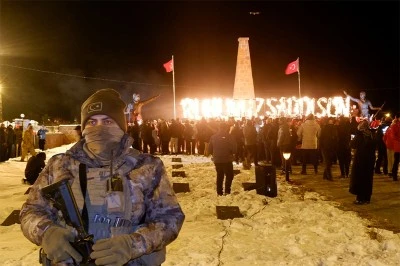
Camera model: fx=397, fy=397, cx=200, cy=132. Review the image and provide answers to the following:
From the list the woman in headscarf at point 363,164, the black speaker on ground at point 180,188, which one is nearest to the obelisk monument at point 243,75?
the black speaker on ground at point 180,188

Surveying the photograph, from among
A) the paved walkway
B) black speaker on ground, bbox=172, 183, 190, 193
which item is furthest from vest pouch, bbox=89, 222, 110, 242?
black speaker on ground, bbox=172, 183, 190, 193

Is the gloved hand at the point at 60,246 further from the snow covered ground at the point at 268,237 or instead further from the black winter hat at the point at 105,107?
the snow covered ground at the point at 268,237

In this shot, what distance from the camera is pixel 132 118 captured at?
89.8 ft

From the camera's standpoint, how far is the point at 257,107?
30344mm

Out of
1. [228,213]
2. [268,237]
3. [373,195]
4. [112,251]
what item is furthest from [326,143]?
[112,251]

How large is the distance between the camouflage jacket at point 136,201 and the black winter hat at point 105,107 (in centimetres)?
13

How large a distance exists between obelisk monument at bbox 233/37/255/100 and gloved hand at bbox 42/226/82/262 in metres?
25.5

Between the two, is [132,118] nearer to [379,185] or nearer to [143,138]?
[143,138]

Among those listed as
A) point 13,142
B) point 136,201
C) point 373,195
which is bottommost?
point 373,195

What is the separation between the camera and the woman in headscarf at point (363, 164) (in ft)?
29.5

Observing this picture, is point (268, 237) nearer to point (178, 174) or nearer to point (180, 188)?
point (180, 188)

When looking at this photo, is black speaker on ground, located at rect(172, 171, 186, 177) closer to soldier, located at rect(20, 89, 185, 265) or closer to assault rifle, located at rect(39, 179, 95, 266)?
soldier, located at rect(20, 89, 185, 265)

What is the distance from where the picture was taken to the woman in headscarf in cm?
900

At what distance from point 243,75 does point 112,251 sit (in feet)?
84.4
